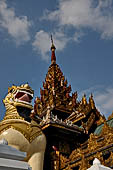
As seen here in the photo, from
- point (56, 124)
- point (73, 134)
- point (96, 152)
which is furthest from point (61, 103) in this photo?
point (96, 152)

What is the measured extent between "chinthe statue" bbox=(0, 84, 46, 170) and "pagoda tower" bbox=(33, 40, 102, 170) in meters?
4.75

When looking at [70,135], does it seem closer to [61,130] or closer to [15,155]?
[61,130]

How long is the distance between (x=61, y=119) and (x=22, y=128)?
746 cm

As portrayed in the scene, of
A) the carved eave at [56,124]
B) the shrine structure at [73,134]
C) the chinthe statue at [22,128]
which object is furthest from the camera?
the carved eave at [56,124]

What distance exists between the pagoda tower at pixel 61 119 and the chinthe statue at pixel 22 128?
4747mm

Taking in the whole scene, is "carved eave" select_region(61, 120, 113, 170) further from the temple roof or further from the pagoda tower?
the temple roof

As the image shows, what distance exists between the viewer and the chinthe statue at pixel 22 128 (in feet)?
16.5

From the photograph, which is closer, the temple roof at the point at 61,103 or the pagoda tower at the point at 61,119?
the pagoda tower at the point at 61,119

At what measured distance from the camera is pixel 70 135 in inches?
446

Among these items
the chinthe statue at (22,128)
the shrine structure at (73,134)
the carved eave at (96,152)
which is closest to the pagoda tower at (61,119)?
the shrine structure at (73,134)

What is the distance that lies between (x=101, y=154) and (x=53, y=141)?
328cm

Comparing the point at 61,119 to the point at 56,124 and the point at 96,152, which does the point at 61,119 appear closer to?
the point at 56,124

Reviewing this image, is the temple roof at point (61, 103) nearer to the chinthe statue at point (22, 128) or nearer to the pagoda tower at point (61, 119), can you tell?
the pagoda tower at point (61, 119)

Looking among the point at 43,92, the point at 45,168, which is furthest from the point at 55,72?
the point at 45,168
